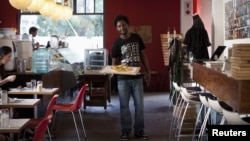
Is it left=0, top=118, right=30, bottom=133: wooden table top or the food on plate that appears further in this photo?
the food on plate

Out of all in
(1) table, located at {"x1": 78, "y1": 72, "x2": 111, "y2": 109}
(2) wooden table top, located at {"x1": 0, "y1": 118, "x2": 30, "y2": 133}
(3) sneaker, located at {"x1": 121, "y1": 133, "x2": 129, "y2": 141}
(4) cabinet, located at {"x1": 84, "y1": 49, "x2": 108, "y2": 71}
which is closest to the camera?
(2) wooden table top, located at {"x1": 0, "y1": 118, "x2": 30, "y2": 133}

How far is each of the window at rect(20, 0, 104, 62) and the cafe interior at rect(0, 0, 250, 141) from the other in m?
0.03

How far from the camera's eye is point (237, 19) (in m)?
6.61

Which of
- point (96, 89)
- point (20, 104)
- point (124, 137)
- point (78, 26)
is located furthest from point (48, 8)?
point (78, 26)

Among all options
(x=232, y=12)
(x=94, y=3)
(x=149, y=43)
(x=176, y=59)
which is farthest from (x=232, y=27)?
(x=94, y=3)

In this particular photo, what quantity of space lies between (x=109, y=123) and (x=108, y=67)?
1748 millimetres

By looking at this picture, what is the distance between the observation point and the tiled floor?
20.6 ft

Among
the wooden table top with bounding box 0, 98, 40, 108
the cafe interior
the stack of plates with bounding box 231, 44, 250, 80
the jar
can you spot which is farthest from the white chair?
the jar

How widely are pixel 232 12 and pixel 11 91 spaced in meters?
3.92

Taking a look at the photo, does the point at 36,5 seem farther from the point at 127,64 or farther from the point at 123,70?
the point at 123,70

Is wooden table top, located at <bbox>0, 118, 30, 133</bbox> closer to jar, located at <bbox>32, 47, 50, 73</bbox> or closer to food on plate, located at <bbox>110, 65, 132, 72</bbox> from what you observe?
food on plate, located at <bbox>110, 65, 132, 72</bbox>

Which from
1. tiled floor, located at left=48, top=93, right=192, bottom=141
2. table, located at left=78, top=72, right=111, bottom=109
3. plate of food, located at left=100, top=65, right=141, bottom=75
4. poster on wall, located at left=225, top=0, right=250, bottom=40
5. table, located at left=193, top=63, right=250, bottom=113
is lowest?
tiled floor, located at left=48, top=93, right=192, bottom=141

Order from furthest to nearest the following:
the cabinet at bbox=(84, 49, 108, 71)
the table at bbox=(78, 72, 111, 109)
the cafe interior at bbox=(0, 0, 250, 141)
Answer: the cabinet at bbox=(84, 49, 108, 71) < the table at bbox=(78, 72, 111, 109) < the cafe interior at bbox=(0, 0, 250, 141)

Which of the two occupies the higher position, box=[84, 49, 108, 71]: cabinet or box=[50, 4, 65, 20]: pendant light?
box=[50, 4, 65, 20]: pendant light
